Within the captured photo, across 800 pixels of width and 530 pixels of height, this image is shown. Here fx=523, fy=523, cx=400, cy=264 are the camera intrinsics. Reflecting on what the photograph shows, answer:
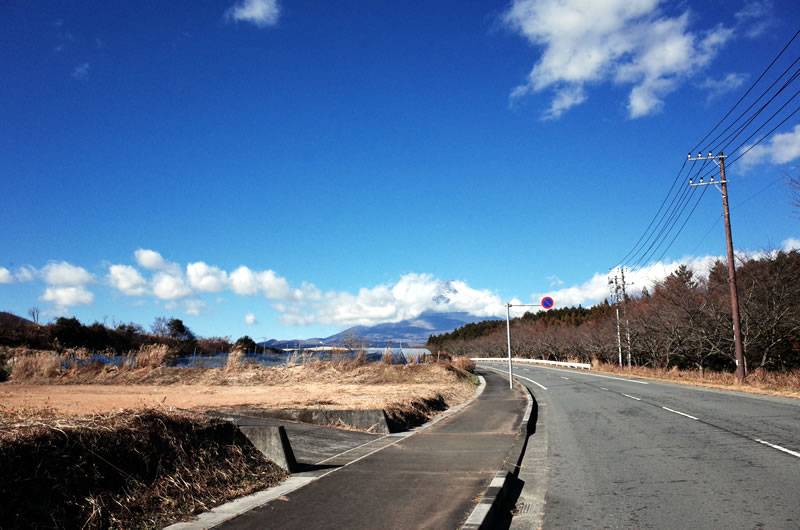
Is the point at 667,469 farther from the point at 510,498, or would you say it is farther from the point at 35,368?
the point at 35,368

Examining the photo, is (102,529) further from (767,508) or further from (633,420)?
(633,420)

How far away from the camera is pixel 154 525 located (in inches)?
192

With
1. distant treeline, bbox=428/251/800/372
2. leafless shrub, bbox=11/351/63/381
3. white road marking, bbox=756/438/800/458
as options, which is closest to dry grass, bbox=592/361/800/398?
distant treeline, bbox=428/251/800/372

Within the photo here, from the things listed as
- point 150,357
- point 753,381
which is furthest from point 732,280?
point 150,357

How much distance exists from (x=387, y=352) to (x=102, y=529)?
27.4 metres

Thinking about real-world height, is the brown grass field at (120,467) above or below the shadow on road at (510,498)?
above

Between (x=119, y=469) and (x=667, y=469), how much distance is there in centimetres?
709

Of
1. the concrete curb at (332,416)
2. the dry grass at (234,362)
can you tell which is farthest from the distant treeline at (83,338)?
the concrete curb at (332,416)

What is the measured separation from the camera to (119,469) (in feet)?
17.4

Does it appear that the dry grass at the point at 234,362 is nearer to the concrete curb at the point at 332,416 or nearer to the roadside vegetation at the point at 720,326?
the concrete curb at the point at 332,416

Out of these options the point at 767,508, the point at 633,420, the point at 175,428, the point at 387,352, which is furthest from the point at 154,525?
the point at 387,352

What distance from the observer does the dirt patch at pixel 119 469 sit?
4434 millimetres

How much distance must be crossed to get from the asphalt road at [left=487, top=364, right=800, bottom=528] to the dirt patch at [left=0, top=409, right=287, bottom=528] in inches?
136

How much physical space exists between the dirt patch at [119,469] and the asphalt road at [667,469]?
3.45 meters
